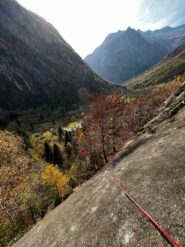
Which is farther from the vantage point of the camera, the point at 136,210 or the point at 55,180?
the point at 55,180

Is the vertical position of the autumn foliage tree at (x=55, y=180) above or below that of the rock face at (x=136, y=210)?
below

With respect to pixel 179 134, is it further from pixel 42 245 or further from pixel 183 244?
pixel 42 245

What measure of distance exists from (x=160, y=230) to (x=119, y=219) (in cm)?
207

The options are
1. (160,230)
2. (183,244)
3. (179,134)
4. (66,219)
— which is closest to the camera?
(183,244)

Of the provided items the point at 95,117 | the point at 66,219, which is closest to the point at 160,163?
the point at 66,219

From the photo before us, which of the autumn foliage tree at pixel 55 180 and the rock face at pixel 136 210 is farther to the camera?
the autumn foliage tree at pixel 55 180

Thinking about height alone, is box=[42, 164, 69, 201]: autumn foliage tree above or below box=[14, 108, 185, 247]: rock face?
below

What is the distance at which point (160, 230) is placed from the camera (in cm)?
614

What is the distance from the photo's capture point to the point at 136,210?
306 inches

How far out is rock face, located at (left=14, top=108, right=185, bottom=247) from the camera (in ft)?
21.2

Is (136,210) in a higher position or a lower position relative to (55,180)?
higher

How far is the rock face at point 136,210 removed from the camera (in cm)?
647

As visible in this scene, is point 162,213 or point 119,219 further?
point 119,219

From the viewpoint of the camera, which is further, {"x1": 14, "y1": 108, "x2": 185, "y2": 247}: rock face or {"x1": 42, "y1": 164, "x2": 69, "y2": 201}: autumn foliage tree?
{"x1": 42, "y1": 164, "x2": 69, "y2": 201}: autumn foliage tree
